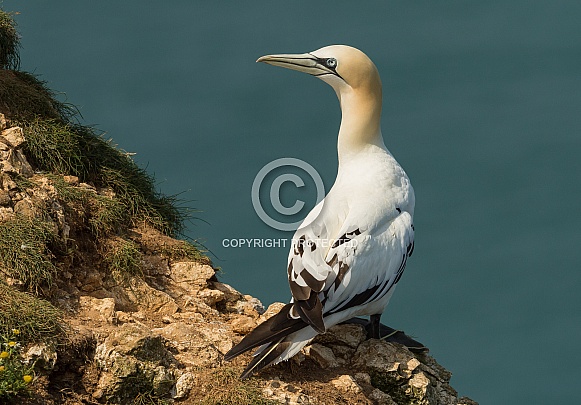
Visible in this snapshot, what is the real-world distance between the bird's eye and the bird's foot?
6.78 feet

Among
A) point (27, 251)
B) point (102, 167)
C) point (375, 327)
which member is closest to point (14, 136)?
point (102, 167)

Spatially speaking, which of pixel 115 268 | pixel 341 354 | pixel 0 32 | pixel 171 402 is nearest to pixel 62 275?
pixel 115 268

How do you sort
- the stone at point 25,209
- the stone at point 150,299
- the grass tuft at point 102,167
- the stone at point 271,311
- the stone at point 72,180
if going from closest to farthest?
the stone at point 25,209 < the stone at point 150,299 < the stone at point 271,311 < the stone at point 72,180 < the grass tuft at point 102,167

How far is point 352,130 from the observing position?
391 inches

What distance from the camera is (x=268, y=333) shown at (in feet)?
26.6

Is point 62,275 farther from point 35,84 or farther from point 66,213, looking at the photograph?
point 35,84

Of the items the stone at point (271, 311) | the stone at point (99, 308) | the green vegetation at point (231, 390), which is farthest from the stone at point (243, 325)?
the stone at point (99, 308)

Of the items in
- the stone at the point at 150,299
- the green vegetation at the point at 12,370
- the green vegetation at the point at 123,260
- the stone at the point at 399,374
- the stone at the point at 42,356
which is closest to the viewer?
the green vegetation at the point at 12,370

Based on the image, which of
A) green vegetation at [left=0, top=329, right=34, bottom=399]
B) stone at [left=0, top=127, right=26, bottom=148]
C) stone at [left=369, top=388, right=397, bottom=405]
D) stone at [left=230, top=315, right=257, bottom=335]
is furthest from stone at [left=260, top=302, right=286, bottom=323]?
stone at [left=0, top=127, right=26, bottom=148]

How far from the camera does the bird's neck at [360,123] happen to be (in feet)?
32.5

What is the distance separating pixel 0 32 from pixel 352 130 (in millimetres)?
3438

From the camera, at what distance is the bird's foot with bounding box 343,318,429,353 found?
30.5 feet

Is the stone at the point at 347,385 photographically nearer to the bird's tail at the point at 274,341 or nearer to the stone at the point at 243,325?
the bird's tail at the point at 274,341

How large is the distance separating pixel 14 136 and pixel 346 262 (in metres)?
2.85
